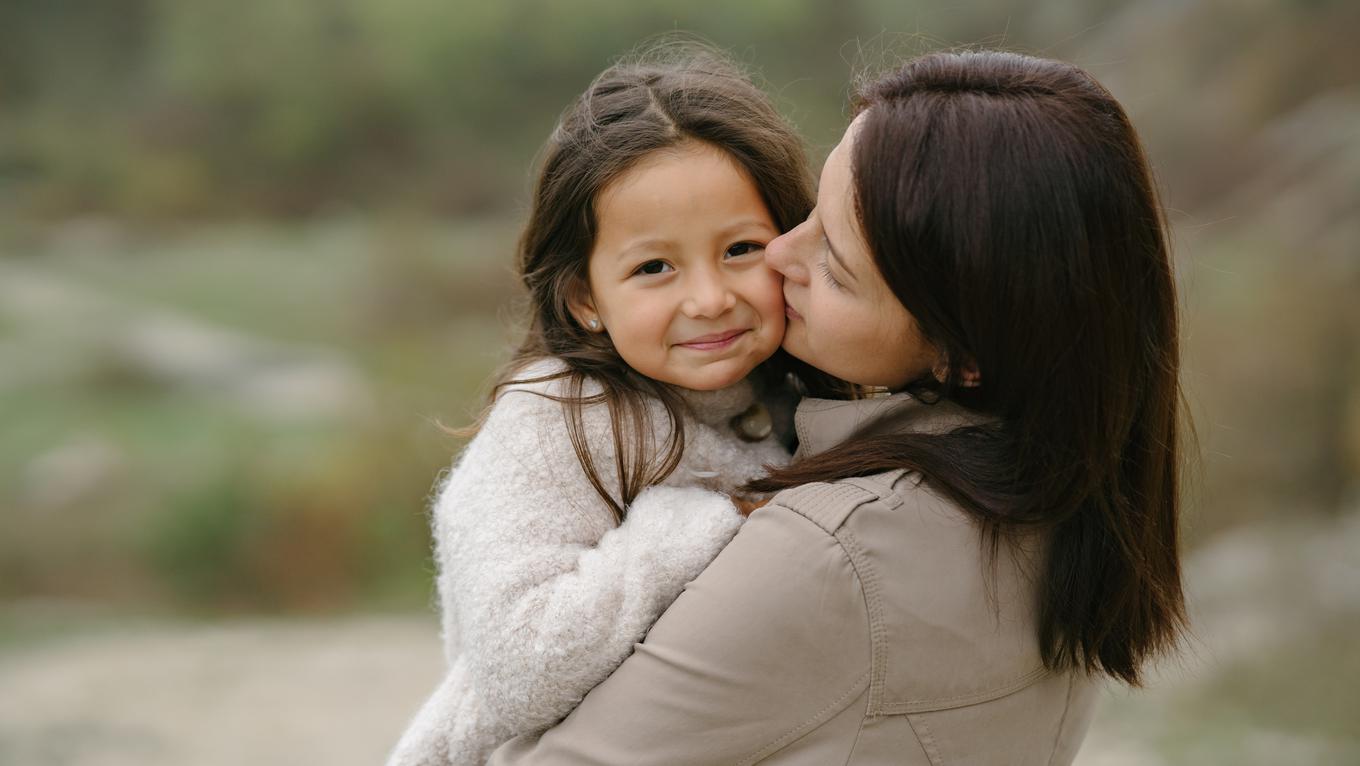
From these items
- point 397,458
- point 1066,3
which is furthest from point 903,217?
point 1066,3

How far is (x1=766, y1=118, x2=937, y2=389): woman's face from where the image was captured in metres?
1.53

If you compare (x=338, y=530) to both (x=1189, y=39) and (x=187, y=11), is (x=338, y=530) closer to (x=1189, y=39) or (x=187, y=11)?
(x=187, y=11)

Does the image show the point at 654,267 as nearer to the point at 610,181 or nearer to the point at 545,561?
the point at 610,181

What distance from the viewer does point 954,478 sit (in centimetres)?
145

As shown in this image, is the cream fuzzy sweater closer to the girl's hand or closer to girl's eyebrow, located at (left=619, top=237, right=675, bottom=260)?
the girl's hand

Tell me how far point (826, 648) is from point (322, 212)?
20.3 feet

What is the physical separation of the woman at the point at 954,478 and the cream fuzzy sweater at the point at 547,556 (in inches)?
2.6

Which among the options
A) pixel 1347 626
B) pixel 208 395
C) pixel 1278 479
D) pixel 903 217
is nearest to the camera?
pixel 903 217

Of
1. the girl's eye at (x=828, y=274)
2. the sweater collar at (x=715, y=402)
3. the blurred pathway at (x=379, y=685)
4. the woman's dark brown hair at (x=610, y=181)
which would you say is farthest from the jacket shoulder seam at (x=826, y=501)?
the blurred pathway at (x=379, y=685)

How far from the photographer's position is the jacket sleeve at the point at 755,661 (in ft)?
4.50

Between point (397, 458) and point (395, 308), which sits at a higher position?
point (395, 308)

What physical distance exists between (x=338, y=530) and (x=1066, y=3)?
15.2 ft

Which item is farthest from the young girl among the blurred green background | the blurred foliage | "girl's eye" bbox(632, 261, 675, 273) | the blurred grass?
the blurred foliage

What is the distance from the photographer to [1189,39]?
628cm
